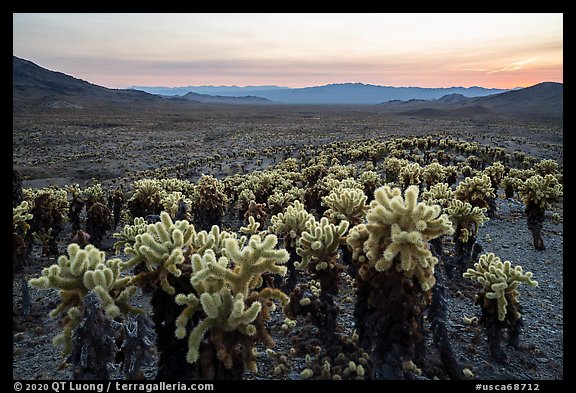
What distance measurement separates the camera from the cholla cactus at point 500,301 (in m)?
9.40

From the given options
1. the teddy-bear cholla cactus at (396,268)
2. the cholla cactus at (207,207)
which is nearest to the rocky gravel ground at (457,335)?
the teddy-bear cholla cactus at (396,268)

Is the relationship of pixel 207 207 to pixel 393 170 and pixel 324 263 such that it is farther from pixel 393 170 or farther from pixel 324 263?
pixel 393 170

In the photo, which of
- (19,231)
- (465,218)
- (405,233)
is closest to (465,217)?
(465,218)

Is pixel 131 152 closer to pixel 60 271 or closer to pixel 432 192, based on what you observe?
pixel 432 192

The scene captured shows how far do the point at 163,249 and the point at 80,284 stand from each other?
1.73 meters

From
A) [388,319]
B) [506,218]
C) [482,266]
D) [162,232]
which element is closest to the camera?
[162,232]

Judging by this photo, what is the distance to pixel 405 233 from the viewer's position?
679cm

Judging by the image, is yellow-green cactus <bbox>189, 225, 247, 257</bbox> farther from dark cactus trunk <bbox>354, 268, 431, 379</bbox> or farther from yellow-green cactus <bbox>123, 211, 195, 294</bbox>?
dark cactus trunk <bbox>354, 268, 431, 379</bbox>

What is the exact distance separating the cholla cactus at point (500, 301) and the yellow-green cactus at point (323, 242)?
13.6ft

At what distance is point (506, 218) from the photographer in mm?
22453

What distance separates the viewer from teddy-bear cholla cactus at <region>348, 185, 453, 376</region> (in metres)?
6.98
